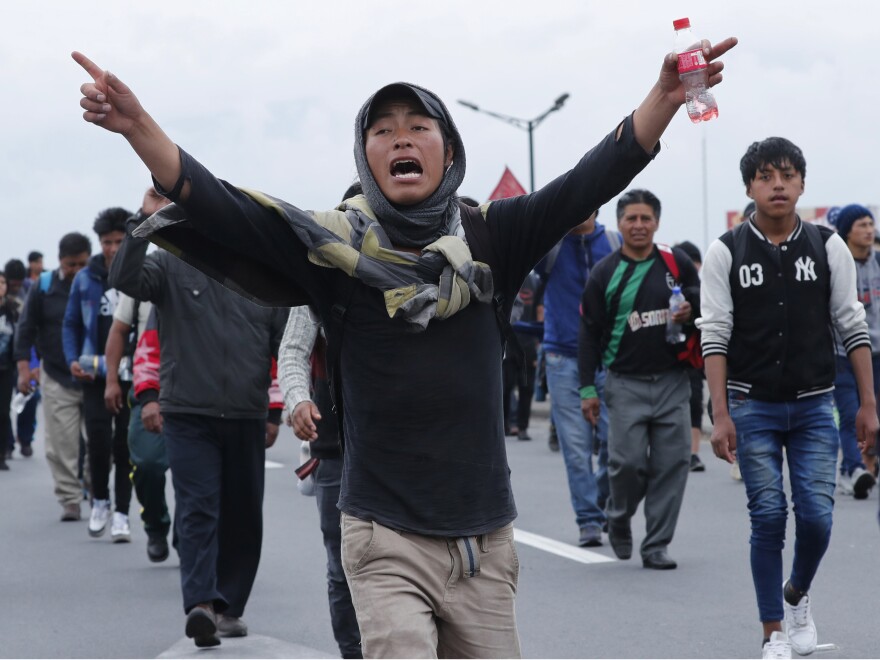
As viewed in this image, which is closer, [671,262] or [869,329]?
[671,262]

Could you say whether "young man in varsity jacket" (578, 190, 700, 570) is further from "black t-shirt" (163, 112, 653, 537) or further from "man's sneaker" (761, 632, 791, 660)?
"black t-shirt" (163, 112, 653, 537)

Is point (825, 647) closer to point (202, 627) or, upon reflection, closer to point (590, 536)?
point (202, 627)

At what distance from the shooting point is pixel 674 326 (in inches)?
332

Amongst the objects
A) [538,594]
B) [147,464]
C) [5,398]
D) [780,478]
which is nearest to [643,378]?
[538,594]

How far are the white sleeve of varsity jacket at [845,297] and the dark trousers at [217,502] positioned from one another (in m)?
2.81

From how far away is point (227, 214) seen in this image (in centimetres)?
347

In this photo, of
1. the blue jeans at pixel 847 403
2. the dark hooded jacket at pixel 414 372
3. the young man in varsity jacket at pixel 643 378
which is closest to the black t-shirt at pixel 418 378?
the dark hooded jacket at pixel 414 372

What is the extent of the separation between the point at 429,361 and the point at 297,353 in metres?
2.04

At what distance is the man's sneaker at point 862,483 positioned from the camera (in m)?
10.8

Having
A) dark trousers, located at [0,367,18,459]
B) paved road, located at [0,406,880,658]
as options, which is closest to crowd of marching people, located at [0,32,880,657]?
paved road, located at [0,406,880,658]

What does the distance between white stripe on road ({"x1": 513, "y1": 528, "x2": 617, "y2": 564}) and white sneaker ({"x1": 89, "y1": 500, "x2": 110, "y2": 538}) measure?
116 inches

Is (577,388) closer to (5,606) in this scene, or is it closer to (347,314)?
(5,606)

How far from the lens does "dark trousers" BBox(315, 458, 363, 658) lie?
18.6ft

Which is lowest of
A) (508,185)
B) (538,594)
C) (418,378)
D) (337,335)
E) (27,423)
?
(538,594)
